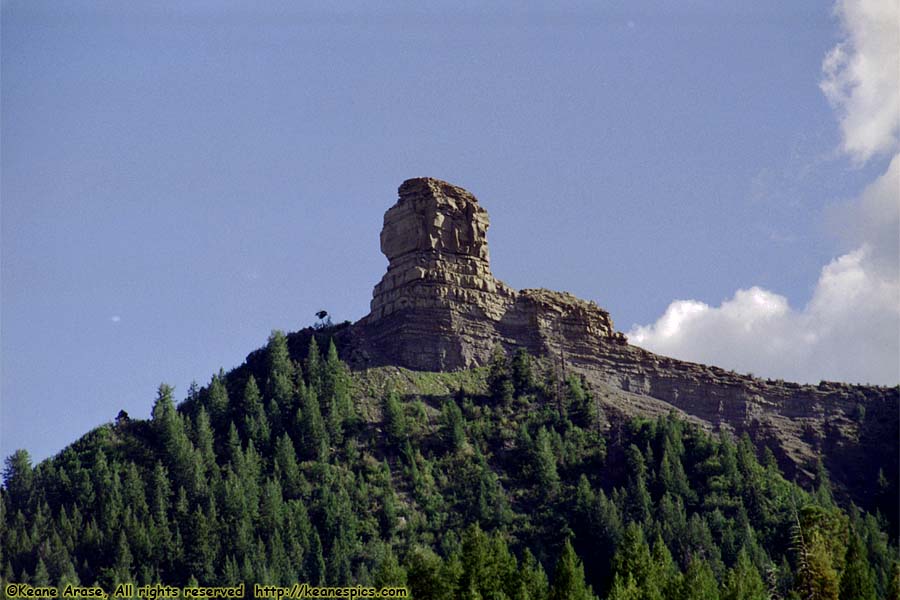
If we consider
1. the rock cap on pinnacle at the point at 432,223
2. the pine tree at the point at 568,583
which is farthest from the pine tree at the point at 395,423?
the pine tree at the point at 568,583

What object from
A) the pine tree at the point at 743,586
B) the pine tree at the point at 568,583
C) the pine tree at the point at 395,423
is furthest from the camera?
the pine tree at the point at 395,423

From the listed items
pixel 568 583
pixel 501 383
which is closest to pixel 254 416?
pixel 501 383

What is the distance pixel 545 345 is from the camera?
511 feet

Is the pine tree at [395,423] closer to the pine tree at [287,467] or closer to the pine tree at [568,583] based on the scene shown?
the pine tree at [287,467]

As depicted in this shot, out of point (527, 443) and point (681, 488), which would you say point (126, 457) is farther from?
point (681, 488)

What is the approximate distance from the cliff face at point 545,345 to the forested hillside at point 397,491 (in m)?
3.81

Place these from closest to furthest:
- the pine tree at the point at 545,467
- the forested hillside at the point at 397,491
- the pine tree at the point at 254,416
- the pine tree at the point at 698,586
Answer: the pine tree at the point at 698,586, the forested hillside at the point at 397,491, the pine tree at the point at 545,467, the pine tree at the point at 254,416

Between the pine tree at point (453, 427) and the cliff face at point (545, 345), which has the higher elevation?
the cliff face at point (545, 345)

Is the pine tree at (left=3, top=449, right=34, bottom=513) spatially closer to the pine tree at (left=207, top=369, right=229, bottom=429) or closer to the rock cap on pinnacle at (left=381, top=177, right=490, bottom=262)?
the pine tree at (left=207, top=369, right=229, bottom=429)

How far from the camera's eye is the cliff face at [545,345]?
15188 centimetres

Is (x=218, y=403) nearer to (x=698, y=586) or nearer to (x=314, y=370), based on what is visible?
(x=314, y=370)

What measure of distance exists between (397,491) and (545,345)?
29.8 m

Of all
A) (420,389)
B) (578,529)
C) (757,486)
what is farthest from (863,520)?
(420,389)

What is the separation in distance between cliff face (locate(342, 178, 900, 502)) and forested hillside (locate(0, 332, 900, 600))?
3810mm
